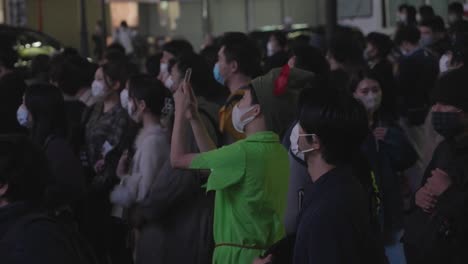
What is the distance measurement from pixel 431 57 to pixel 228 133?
6.06 meters

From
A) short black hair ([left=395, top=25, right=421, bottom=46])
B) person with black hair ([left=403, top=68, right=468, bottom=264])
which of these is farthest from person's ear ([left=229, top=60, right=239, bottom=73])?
short black hair ([left=395, top=25, right=421, bottom=46])

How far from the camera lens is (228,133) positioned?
6145 mm

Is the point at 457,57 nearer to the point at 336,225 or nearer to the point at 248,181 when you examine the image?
the point at 248,181

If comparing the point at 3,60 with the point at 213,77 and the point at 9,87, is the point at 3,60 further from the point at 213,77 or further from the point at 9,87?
the point at 213,77

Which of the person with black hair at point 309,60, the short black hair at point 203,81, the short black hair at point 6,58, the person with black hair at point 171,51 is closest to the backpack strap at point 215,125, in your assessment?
the short black hair at point 203,81

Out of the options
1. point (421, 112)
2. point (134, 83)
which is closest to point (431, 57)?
point (421, 112)

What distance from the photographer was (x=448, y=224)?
4.47 metres

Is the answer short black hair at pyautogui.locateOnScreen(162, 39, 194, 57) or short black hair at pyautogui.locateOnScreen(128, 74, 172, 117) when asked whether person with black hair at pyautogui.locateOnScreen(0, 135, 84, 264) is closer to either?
short black hair at pyautogui.locateOnScreen(128, 74, 172, 117)

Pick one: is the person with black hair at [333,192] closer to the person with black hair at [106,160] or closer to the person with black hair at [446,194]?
the person with black hair at [446,194]

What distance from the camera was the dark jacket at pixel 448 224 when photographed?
14.6 feet

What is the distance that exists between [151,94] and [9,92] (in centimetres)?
269

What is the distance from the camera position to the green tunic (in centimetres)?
516

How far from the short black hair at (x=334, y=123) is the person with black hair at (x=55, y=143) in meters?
2.71

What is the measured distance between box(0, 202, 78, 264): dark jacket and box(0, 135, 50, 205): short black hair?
0.18 meters
